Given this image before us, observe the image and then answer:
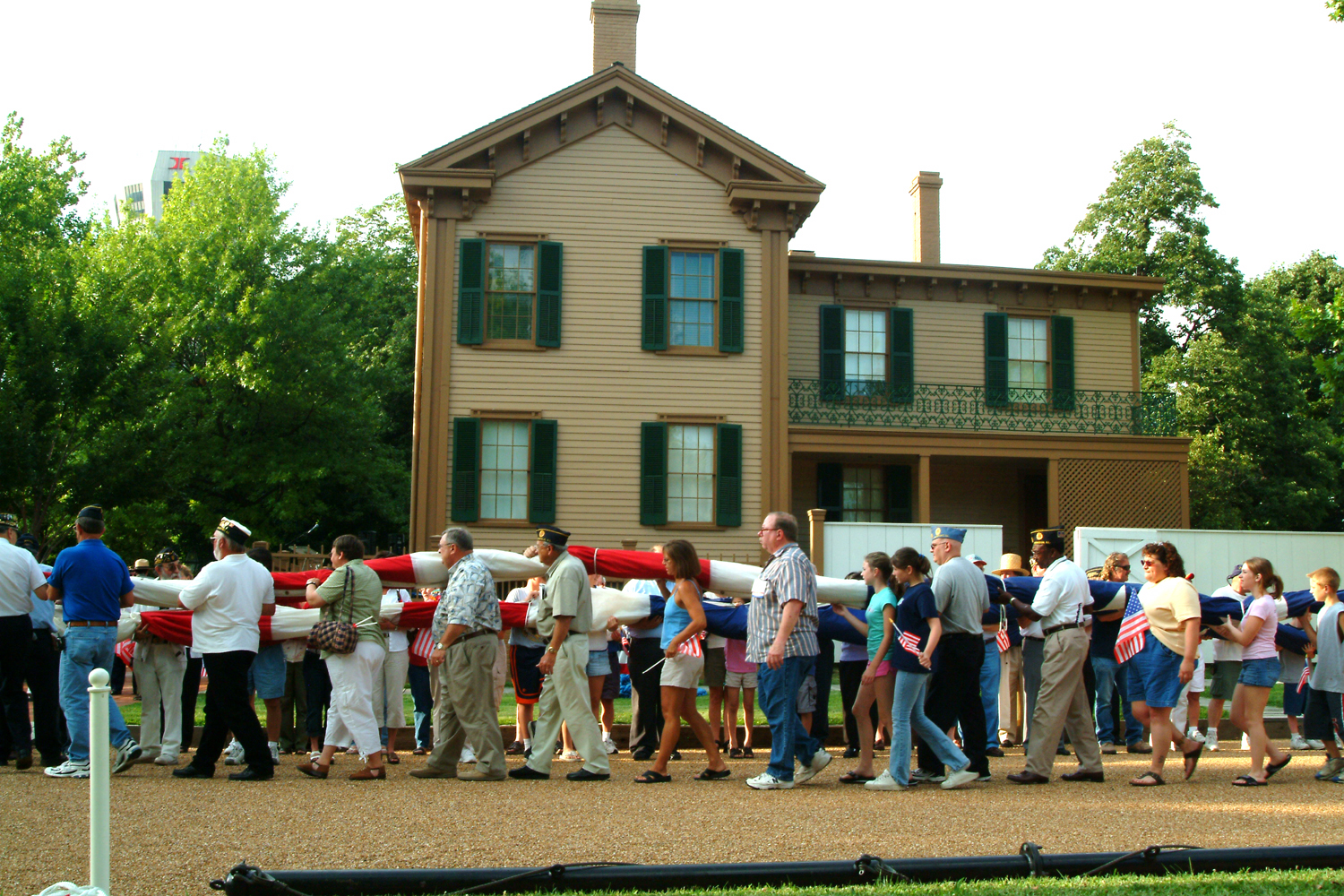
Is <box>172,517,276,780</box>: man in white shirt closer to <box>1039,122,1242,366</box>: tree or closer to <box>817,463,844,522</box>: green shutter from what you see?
<box>817,463,844,522</box>: green shutter

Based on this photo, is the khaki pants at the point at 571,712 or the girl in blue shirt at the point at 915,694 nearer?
the girl in blue shirt at the point at 915,694

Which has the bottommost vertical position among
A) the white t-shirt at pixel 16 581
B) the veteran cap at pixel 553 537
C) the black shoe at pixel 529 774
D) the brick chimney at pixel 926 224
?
the black shoe at pixel 529 774

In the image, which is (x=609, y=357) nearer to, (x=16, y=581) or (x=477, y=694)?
(x=477, y=694)

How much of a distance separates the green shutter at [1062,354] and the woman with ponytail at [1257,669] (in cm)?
1426

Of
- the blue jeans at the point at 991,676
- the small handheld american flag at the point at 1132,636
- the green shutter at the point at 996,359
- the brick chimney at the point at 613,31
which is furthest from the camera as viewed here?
the green shutter at the point at 996,359

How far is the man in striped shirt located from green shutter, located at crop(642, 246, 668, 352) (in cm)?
1298

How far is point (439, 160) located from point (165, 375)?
8.13m

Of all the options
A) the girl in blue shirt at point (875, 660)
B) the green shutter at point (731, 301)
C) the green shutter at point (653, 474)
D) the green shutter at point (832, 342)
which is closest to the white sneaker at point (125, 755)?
the girl in blue shirt at point (875, 660)

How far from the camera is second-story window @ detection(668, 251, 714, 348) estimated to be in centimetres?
2173

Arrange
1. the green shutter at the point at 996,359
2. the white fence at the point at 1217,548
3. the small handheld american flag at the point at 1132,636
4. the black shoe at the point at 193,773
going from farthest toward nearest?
the green shutter at the point at 996,359
the white fence at the point at 1217,548
the small handheld american flag at the point at 1132,636
the black shoe at the point at 193,773

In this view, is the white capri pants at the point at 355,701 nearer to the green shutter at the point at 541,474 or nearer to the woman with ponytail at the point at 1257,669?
the woman with ponytail at the point at 1257,669

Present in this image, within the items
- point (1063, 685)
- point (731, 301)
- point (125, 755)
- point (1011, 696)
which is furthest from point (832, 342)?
point (125, 755)

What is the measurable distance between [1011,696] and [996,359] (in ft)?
40.0

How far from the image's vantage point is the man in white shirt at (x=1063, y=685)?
9.16m
